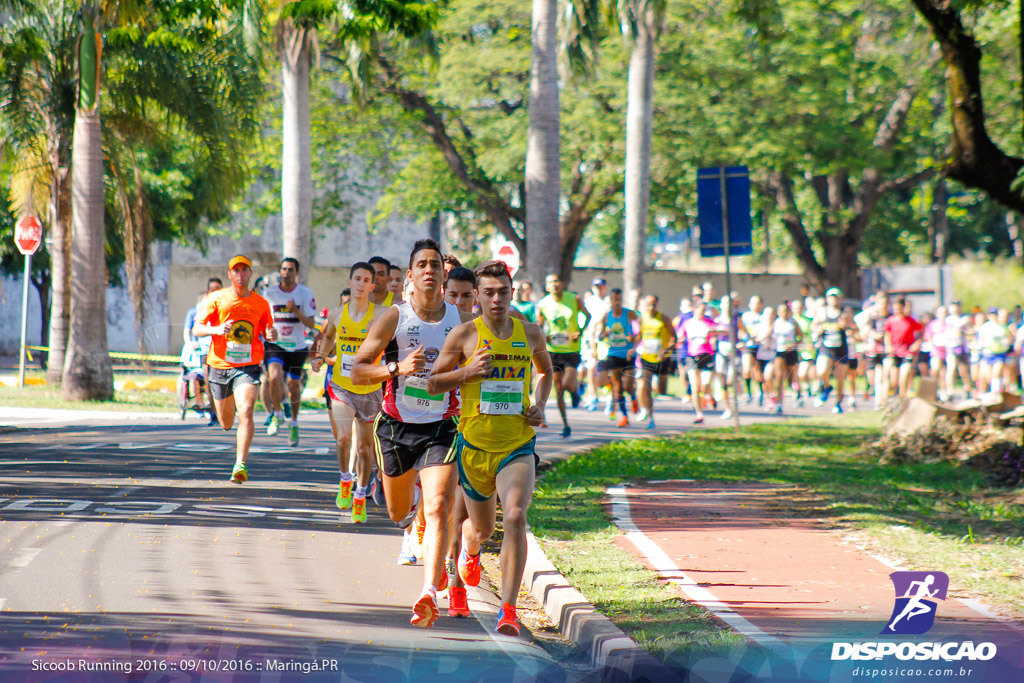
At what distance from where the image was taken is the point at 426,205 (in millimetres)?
35438

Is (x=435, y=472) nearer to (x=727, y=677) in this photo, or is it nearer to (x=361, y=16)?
(x=727, y=677)

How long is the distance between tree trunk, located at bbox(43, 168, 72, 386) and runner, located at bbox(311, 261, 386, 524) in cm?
1344

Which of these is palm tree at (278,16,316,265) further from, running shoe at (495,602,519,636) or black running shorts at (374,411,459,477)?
running shoe at (495,602,519,636)

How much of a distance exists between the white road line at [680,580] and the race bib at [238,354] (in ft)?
10.9

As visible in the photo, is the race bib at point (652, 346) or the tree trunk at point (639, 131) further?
the tree trunk at point (639, 131)

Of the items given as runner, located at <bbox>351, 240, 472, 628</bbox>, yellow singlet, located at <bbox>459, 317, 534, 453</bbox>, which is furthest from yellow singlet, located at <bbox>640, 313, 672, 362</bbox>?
yellow singlet, located at <bbox>459, 317, 534, 453</bbox>

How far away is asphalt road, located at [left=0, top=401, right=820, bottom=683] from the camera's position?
5227 millimetres

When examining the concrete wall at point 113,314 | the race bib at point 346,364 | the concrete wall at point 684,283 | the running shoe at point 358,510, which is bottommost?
the running shoe at point 358,510

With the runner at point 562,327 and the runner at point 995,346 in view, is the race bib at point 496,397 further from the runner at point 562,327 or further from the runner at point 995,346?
the runner at point 995,346

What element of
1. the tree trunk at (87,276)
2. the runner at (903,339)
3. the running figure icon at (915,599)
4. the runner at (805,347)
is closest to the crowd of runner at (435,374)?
the running figure icon at (915,599)

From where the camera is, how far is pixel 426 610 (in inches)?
231

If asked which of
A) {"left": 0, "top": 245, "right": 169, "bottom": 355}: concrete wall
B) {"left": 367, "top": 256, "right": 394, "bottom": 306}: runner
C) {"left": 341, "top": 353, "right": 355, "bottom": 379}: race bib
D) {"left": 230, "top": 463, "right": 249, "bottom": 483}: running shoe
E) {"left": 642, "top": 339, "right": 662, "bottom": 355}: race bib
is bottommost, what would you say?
{"left": 230, "top": 463, "right": 249, "bottom": 483}: running shoe

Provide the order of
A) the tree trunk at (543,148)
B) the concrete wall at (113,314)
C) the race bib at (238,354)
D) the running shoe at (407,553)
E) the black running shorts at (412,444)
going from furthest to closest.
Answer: the concrete wall at (113,314) → the tree trunk at (543,148) → the race bib at (238,354) → the running shoe at (407,553) → the black running shorts at (412,444)

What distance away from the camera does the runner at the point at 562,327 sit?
15.0 metres
